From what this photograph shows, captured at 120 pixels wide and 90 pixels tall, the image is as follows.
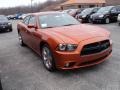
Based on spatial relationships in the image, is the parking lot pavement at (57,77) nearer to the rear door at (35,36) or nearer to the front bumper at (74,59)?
the front bumper at (74,59)

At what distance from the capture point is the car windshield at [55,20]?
268 inches

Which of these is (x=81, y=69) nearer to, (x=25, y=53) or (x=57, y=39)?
(x=57, y=39)

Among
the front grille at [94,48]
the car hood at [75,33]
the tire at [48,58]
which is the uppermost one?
the car hood at [75,33]

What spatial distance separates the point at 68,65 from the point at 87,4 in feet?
161

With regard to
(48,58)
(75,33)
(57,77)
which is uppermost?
(75,33)

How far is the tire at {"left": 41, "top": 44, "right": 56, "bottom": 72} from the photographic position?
5.72m

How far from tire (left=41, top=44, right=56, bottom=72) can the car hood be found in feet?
1.51

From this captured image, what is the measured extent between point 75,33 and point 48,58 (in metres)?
0.98

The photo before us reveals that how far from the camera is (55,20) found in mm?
7043

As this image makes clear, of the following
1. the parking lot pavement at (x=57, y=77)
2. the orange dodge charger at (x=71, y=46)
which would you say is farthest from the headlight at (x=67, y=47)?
the parking lot pavement at (x=57, y=77)

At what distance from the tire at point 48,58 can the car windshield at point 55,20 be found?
35.4 inches

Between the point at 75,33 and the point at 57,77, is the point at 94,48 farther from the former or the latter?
the point at 57,77

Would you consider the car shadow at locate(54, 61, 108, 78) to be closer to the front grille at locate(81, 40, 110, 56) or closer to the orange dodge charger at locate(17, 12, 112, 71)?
the orange dodge charger at locate(17, 12, 112, 71)

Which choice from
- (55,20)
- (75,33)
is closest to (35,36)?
(55,20)
